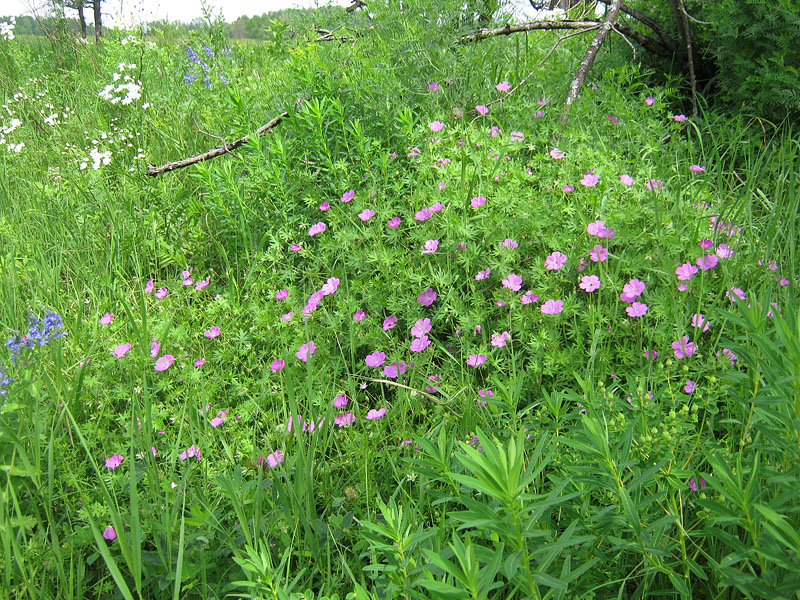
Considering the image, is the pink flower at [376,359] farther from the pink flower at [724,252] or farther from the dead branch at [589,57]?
the dead branch at [589,57]

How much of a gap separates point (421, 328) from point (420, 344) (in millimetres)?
79

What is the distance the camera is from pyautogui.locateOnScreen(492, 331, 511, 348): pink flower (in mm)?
2086

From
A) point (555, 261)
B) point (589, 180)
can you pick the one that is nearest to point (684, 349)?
point (555, 261)

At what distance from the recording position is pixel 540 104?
10.7 feet

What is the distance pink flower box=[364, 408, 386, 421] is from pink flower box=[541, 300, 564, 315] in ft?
2.23


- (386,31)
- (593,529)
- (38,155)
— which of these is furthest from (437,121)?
(38,155)

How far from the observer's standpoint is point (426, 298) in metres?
2.32

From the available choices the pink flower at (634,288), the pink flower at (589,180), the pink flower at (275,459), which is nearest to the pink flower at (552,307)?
the pink flower at (634,288)

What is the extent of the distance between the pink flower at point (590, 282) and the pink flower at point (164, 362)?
5.46 ft

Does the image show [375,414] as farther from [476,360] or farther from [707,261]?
[707,261]

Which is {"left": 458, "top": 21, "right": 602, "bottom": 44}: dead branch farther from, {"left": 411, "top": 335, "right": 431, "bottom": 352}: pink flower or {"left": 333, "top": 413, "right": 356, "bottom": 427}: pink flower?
{"left": 333, "top": 413, "right": 356, "bottom": 427}: pink flower

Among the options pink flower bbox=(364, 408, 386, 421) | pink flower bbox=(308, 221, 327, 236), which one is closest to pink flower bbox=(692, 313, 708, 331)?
pink flower bbox=(364, 408, 386, 421)

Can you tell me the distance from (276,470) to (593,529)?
971mm

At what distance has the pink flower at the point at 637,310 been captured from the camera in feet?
6.51
